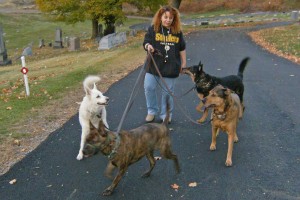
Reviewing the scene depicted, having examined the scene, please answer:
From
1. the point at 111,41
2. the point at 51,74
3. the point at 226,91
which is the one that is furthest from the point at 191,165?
the point at 111,41

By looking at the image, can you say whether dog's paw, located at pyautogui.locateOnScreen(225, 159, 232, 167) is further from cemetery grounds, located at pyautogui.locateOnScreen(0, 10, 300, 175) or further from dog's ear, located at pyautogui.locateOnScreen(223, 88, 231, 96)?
cemetery grounds, located at pyautogui.locateOnScreen(0, 10, 300, 175)

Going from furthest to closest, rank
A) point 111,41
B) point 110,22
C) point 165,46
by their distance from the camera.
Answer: point 110,22 → point 111,41 → point 165,46

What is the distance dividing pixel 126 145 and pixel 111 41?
17.8 m

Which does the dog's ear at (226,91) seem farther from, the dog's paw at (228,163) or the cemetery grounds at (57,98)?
the cemetery grounds at (57,98)

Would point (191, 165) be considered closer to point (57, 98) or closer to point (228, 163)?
point (228, 163)

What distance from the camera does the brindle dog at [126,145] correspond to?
13.6 feet

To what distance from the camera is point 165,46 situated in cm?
683

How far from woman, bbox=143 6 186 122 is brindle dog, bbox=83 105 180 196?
75.4 inches

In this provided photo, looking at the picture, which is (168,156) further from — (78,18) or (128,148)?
(78,18)

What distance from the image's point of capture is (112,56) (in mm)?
17031

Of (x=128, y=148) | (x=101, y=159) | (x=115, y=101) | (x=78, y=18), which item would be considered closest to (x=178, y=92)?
(x=115, y=101)

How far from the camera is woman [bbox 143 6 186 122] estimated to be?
657cm

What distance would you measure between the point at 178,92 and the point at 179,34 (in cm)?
365

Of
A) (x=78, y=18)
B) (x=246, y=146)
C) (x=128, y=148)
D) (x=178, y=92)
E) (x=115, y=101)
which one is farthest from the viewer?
(x=78, y=18)
